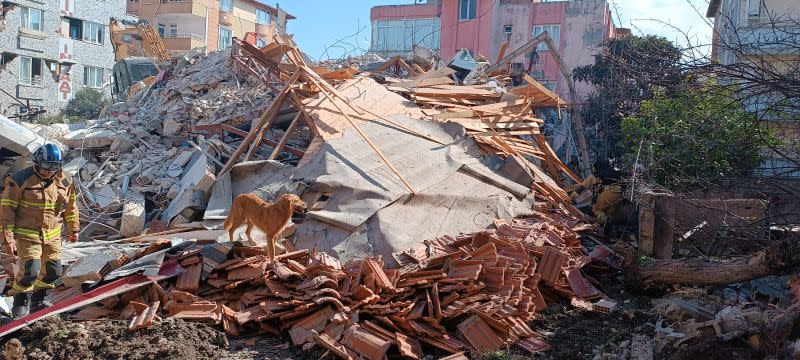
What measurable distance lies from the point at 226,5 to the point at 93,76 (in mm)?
12101

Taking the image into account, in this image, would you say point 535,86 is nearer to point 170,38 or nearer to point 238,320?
point 238,320

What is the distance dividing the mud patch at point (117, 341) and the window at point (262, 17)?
51.6 metres

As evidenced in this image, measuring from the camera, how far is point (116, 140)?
11.8 m

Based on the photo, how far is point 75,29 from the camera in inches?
1545

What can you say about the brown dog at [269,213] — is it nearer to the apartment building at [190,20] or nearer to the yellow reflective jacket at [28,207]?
the yellow reflective jacket at [28,207]

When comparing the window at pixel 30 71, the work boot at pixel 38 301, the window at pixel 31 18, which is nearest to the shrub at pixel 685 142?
the work boot at pixel 38 301

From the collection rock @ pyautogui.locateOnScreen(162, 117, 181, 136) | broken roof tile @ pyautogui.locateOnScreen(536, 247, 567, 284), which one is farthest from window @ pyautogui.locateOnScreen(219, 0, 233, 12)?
broken roof tile @ pyautogui.locateOnScreen(536, 247, 567, 284)

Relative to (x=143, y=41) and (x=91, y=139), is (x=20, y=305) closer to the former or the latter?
(x=91, y=139)

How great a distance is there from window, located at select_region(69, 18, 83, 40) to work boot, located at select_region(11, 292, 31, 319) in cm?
3629

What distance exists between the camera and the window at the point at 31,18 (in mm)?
35500

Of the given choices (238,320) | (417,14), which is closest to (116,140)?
(238,320)

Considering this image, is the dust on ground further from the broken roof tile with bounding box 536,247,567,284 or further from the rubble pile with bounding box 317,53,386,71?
the rubble pile with bounding box 317,53,386,71

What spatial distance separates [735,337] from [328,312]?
3.41 m

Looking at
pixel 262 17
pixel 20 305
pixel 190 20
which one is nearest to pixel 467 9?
pixel 190 20
